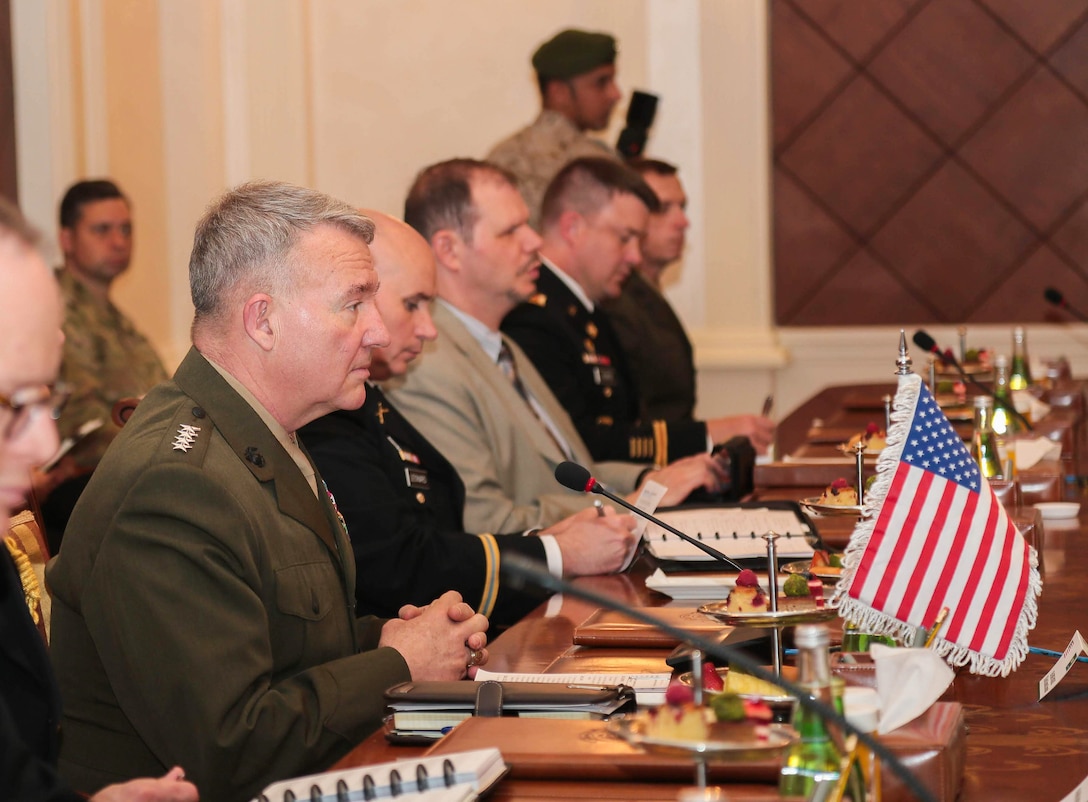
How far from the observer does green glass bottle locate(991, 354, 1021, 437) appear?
3.07 metres

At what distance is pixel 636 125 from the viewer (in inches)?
235

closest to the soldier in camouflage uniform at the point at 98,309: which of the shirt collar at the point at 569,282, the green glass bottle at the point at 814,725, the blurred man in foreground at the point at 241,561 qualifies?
the shirt collar at the point at 569,282

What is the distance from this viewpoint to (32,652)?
1440 mm

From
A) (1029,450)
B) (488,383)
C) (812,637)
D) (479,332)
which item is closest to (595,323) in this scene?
(479,332)

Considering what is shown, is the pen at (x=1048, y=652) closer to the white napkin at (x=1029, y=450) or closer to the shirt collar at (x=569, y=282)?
the white napkin at (x=1029, y=450)

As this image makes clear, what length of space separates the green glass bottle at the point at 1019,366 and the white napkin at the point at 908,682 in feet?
9.75

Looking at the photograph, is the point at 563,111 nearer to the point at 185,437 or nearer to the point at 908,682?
the point at 185,437

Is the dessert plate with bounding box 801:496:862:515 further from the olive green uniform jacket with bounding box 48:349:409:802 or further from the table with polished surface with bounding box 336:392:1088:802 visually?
the olive green uniform jacket with bounding box 48:349:409:802

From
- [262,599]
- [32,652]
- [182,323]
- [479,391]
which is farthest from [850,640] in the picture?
[182,323]

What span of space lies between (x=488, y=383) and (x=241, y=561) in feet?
4.73

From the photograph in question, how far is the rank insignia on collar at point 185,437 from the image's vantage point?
5.46 feet

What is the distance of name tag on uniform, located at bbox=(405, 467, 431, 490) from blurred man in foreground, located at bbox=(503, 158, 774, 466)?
1206 mm

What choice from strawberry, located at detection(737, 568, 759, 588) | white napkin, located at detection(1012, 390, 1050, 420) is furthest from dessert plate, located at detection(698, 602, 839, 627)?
white napkin, located at detection(1012, 390, 1050, 420)

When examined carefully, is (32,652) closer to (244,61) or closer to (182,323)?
(182,323)
